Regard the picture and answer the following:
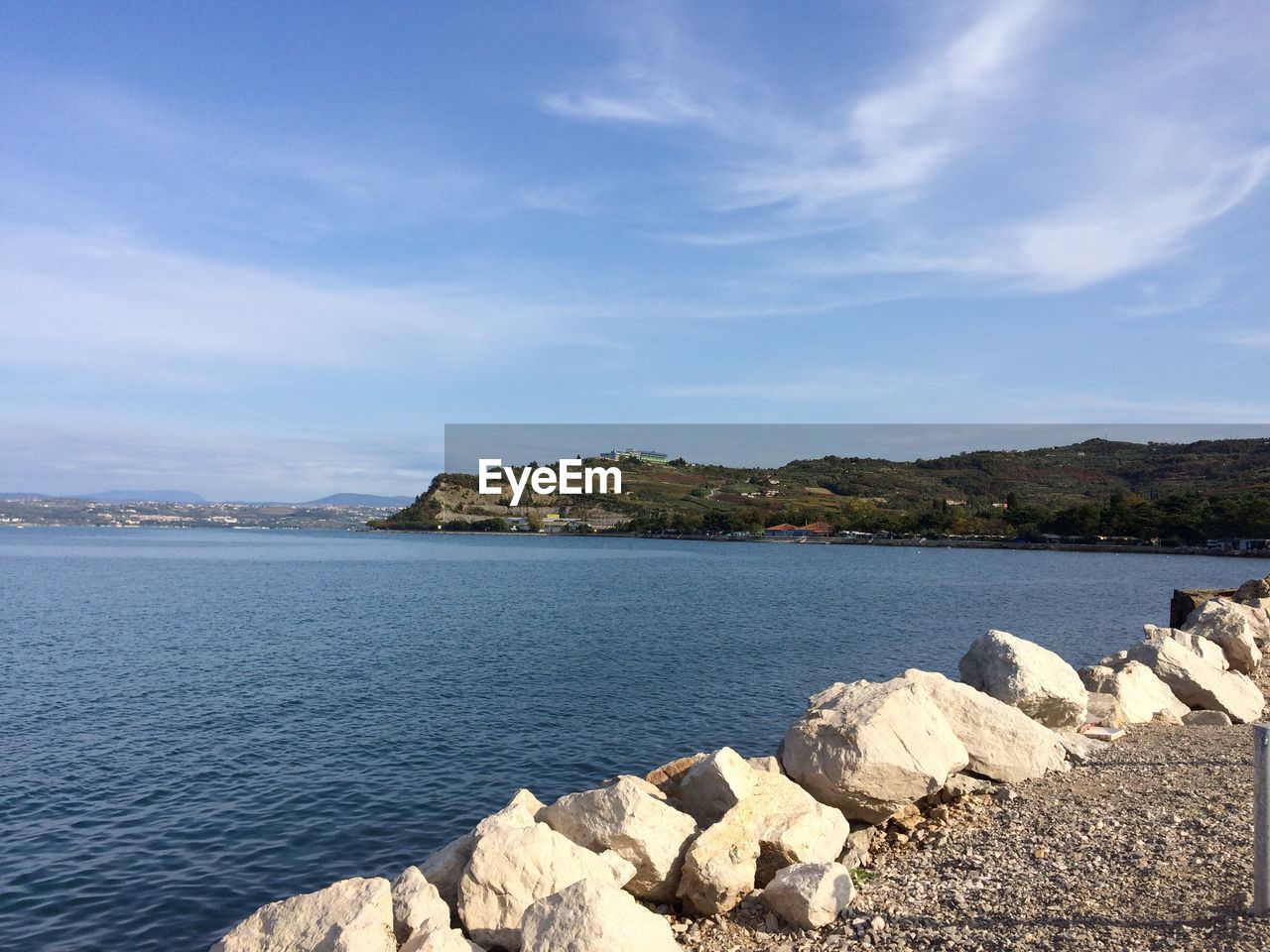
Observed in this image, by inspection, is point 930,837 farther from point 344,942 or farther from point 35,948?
point 35,948

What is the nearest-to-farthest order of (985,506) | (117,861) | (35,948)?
(35,948), (117,861), (985,506)

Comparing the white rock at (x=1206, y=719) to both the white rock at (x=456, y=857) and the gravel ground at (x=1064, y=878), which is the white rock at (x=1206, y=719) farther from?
the white rock at (x=456, y=857)

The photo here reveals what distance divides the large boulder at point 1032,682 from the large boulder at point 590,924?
32.6 feet

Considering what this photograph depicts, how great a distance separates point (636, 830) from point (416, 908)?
2.65 metres

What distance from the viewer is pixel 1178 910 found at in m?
7.58

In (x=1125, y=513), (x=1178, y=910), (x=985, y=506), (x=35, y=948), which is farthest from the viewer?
(x=985, y=506)

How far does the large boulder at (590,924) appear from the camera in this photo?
7488mm

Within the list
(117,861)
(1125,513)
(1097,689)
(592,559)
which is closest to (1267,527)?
(1125,513)

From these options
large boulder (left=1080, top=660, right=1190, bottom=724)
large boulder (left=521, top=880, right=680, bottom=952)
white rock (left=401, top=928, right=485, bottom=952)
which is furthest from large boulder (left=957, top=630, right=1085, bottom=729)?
white rock (left=401, top=928, right=485, bottom=952)

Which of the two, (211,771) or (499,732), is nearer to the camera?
(211,771)

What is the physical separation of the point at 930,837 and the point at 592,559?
3882 inches

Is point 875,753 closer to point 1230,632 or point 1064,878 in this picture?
point 1064,878

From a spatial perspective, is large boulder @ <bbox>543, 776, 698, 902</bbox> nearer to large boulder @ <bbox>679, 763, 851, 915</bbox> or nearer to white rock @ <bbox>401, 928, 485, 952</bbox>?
large boulder @ <bbox>679, 763, 851, 915</bbox>

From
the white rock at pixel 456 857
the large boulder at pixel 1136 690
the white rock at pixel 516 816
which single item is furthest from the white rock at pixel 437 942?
the large boulder at pixel 1136 690
